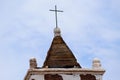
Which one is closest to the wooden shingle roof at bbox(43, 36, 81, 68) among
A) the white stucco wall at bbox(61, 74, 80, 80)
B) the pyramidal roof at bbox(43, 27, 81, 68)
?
the pyramidal roof at bbox(43, 27, 81, 68)

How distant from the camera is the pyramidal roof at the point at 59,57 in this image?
2375cm

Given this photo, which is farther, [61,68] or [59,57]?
[59,57]

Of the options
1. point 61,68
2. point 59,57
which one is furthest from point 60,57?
point 61,68

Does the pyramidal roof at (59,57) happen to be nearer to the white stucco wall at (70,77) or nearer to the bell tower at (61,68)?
the bell tower at (61,68)

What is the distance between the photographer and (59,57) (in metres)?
23.9

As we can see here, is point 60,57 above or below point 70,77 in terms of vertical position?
above

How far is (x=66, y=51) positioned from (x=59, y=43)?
0.58 m

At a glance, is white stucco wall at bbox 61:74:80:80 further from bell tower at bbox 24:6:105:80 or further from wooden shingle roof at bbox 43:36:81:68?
wooden shingle roof at bbox 43:36:81:68

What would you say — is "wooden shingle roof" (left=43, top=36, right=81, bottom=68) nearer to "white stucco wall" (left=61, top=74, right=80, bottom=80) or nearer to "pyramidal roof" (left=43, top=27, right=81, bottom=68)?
"pyramidal roof" (left=43, top=27, right=81, bottom=68)

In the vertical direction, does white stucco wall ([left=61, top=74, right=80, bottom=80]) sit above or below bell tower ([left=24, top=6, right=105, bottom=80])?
below

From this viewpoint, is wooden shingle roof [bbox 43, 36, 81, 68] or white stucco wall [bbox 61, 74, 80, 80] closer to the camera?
white stucco wall [bbox 61, 74, 80, 80]

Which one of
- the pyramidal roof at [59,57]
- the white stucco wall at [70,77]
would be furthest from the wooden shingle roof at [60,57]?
the white stucco wall at [70,77]

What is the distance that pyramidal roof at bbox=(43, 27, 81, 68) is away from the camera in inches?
935

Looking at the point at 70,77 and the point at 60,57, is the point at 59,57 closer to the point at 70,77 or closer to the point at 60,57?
the point at 60,57
